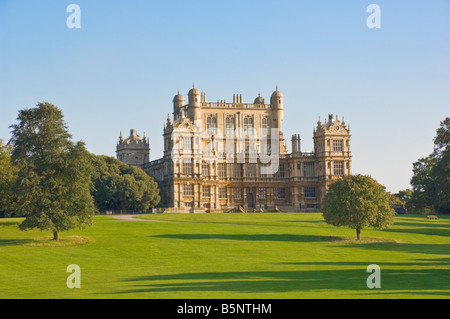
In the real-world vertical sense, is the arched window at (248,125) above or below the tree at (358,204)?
above

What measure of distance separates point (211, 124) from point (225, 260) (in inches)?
2791

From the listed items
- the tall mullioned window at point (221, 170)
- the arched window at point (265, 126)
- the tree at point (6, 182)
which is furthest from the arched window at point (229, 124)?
the tree at point (6, 182)

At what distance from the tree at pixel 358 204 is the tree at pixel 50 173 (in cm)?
2237

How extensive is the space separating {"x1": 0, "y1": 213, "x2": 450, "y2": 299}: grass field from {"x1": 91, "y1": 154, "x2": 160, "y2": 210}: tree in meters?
17.4

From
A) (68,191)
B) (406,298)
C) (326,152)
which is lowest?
(406,298)

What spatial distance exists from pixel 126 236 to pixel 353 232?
77.0ft

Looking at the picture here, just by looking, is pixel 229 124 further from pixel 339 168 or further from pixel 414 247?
pixel 414 247

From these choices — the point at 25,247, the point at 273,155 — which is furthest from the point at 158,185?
the point at 25,247

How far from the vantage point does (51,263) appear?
48688 millimetres

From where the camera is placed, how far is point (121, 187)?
95.9 meters

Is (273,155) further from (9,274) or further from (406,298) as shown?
(406,298)

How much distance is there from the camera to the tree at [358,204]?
6362 cm

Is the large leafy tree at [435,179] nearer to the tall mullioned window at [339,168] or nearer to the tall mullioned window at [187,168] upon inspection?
the tall mullioned window at [339,168]
